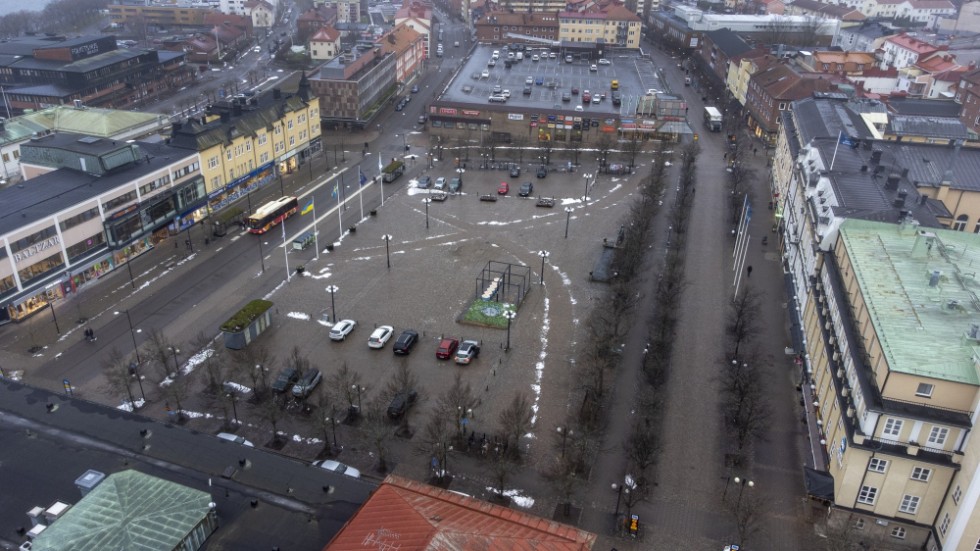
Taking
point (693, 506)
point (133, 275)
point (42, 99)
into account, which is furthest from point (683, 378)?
point (42, 99)

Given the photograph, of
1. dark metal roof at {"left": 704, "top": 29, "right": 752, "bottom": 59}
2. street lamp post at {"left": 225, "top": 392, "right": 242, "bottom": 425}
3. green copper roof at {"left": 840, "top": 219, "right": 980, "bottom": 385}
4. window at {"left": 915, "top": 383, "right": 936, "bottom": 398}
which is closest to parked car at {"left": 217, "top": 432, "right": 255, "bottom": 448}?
street lamp post at {"left": 225, "top": 392, "right": 242, "bottom": 425}

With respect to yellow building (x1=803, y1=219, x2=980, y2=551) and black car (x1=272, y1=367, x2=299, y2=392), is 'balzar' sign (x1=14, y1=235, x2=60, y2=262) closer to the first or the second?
black car (x1=272, y1=367, x2=299, y2=392)

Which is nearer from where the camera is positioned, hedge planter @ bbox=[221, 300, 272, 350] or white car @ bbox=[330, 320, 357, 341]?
hedge planter @ bbox=[221, 300, 272, 350]

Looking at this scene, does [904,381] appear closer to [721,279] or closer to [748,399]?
[748,399]

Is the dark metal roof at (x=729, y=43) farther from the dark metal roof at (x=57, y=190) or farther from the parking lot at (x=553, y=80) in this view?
the dark metal roof at (x=57, y=190)

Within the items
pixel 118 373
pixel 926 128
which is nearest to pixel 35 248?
pixel 118 373

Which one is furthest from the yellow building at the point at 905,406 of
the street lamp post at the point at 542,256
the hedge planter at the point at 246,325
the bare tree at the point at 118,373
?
A: the bare tree at the point at 118,373

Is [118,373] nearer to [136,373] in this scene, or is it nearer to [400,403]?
[136,373]
